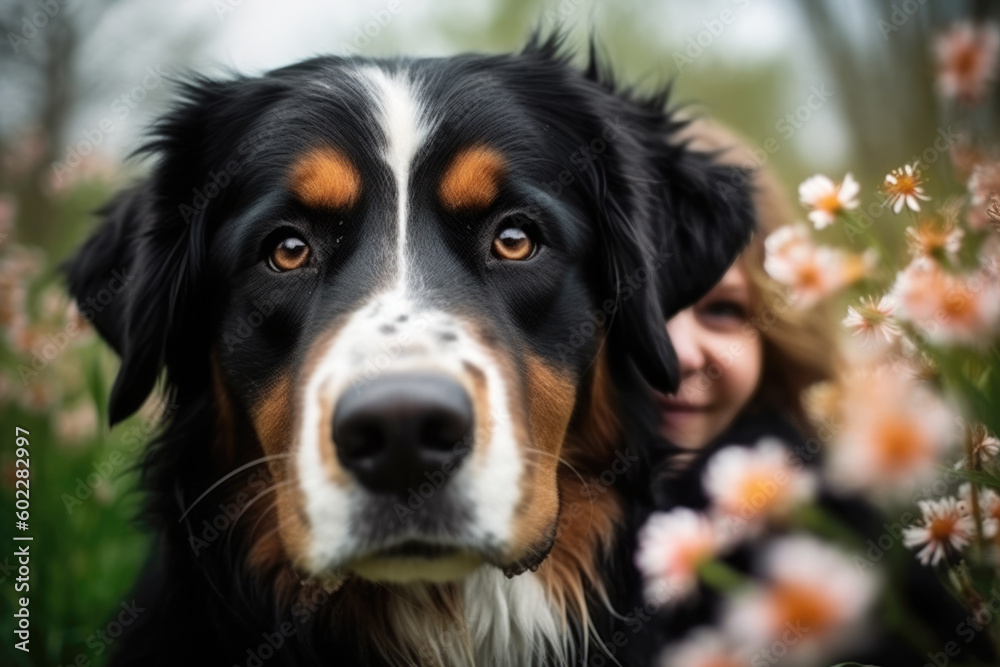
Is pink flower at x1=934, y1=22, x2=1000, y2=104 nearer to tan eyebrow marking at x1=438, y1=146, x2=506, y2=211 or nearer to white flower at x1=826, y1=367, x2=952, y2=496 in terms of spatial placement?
white flower at x1=826, y1=367, x2=952, y2=496

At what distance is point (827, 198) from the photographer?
1.58 meters

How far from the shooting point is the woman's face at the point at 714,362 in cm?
337

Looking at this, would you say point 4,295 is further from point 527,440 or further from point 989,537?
point 989,537

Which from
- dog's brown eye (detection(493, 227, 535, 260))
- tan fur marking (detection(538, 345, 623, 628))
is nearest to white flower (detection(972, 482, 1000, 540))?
tan fur marking (detection(538, 345, 623, 628))

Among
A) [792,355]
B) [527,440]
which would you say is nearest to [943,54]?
[527,440]

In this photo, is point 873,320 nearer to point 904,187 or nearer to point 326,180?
point 904,187

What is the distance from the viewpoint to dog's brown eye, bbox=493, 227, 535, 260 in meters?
2.31

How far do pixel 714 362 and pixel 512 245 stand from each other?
1419 millimetres

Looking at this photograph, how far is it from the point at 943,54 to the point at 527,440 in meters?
1.20

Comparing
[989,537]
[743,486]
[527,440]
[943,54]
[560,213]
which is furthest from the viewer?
[560,213]

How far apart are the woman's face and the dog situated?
69 cm

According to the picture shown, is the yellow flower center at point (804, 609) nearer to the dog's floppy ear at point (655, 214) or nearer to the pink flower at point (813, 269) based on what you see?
the pink flower at point (813, 269)

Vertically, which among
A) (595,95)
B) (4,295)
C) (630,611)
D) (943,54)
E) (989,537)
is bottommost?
(4,295)

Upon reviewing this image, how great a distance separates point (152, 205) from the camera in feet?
8.45
